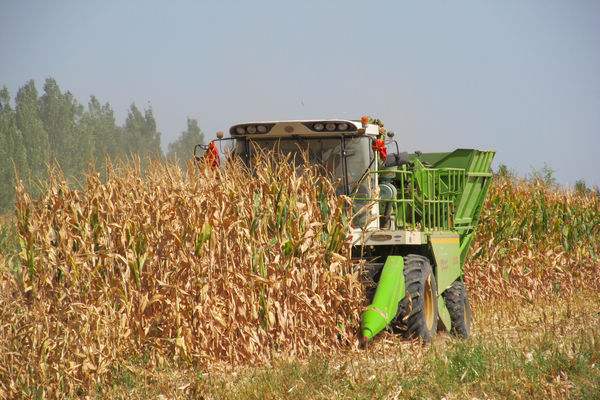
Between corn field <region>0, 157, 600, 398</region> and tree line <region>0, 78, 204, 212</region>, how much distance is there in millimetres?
27970

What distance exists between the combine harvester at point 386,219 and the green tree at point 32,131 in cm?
4045

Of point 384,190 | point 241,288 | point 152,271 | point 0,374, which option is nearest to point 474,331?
point 384,190

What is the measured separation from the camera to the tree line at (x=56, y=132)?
161 ft

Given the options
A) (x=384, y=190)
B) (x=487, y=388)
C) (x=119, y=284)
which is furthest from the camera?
(x=384, y=190)

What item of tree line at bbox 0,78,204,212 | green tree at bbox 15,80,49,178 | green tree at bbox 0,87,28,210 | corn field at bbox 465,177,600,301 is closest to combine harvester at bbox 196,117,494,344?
corn field at bbox 465,177,600,301

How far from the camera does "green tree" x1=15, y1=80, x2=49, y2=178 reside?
5232 cm

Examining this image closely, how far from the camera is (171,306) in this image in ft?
28.8

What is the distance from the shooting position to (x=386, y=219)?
443 inches

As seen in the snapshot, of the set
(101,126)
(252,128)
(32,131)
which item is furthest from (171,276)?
(101,126)

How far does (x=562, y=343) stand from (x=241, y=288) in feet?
10.5

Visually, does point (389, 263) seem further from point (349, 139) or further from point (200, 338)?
point (200, 338)

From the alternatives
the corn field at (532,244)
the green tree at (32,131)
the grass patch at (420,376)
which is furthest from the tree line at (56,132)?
the grass patch at (420,376)

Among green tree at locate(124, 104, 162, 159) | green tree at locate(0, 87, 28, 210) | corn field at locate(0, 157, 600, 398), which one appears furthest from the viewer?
green tree at locate(124, 104, 162, 159)

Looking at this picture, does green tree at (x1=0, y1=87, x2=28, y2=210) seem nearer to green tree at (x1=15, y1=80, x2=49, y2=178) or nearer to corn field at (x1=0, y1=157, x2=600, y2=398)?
green tree at (x1=15, y1=80, x2=49, y2=178)
